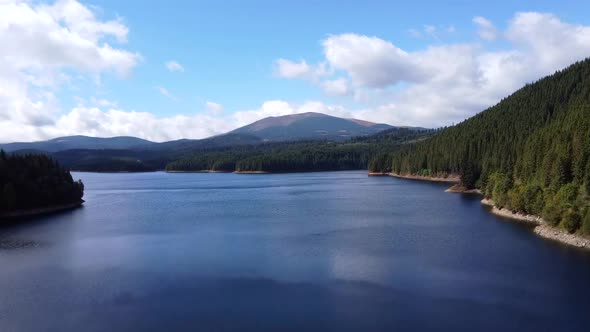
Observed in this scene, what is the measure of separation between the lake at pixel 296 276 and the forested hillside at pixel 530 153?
355 cm

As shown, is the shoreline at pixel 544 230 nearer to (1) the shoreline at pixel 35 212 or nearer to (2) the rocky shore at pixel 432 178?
(2) the rocky shore at pixel 432 178

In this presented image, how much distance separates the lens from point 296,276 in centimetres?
2883

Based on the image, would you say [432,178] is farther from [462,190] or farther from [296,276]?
[296,276]

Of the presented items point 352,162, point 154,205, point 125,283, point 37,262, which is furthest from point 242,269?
point 352,162

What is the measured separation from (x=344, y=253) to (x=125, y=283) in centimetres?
1476

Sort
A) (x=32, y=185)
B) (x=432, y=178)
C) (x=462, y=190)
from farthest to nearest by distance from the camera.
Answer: (x=432, y=178) → (x=462, y=190) → (x=32, y=185)

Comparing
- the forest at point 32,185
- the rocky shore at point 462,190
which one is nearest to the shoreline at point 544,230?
the rocky shore at point 462,190

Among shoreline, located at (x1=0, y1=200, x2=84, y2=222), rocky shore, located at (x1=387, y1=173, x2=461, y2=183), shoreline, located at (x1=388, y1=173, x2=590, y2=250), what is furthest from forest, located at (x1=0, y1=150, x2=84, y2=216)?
rocky shore, located at (x1=387, y1=173, x2=461, y2=183)

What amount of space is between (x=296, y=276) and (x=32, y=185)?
48739 millimetres

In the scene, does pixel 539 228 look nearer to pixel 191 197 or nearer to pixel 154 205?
pixel 154 205

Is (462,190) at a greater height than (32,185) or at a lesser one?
lesser

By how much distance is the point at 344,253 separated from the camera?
34250 millimetres

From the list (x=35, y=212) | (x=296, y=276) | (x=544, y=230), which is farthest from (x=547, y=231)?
(x=35, y=212)

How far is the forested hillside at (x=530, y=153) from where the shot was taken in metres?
41.6
